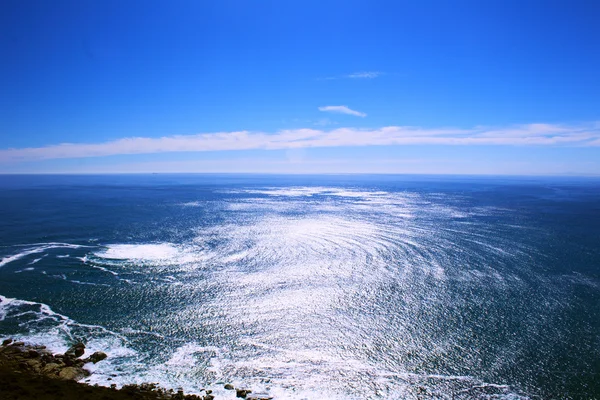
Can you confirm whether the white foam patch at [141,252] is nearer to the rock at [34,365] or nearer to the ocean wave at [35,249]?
the ocean wave at [35,249]

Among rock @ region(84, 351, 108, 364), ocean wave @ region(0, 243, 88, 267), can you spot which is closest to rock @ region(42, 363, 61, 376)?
rock @ region(84, 351, 108, 364)

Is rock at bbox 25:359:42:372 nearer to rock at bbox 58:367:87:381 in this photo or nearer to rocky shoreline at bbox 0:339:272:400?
rocky shoreline at bbox 0:339:272:400

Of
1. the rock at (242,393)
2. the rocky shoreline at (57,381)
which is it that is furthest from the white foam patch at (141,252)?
the rock at (242,393)

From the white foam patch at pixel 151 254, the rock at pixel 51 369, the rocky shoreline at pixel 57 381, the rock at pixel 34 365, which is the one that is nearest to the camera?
the rocky shoreline at pixel 57 381

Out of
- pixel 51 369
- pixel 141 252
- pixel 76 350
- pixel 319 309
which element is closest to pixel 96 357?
pixel 76 350

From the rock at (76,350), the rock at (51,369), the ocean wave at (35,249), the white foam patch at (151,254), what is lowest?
the rock at (76,350)

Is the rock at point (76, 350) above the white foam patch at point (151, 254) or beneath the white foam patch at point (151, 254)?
beneath

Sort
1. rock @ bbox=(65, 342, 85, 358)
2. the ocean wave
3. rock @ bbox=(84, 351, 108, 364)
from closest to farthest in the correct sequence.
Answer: rock @ bbox=(84, 351, 108, 364) < rock @ bbox=(65, 342, 85, 358) < the ocean wave

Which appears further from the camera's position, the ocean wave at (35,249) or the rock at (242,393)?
the ocean wave at (35,249)
